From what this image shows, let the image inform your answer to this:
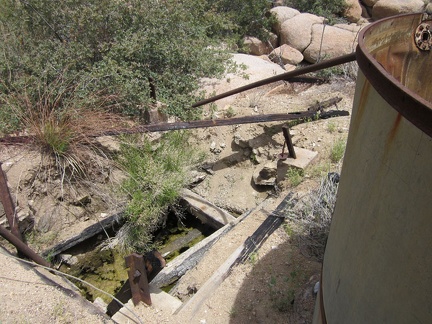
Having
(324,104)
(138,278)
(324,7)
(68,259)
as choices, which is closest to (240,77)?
(324,104)

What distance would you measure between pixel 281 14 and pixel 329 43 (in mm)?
1696

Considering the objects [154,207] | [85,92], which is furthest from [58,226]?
[85,92]

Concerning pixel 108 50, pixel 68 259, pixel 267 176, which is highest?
pixel 108 50

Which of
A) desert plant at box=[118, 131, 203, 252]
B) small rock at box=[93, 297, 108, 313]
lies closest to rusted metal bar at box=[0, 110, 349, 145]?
desert plant at box=[118, 131, 203, 252]

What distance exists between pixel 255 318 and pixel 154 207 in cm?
213

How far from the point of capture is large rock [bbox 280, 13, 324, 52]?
8000 millimetres

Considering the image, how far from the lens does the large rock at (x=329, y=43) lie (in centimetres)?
→ 748

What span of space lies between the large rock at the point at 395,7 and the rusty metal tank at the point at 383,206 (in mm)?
9399

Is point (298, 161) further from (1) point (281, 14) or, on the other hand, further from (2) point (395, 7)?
(2) point (395, 7)

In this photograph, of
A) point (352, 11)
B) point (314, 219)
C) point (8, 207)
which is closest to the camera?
point (314, 219)

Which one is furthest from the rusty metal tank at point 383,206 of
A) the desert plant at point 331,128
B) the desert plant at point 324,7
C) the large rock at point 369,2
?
the large rock at point 369,2

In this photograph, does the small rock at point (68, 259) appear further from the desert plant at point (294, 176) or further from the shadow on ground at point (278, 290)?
the desert plant at point (294, 176)

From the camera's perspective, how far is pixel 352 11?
31.6 feet

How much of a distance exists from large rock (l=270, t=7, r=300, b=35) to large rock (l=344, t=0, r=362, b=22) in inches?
64.8
